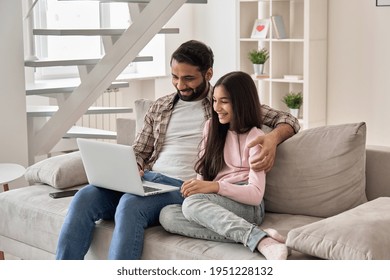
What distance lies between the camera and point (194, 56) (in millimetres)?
3311

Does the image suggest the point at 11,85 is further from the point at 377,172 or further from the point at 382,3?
the point at 382,3

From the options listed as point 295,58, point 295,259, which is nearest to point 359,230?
point 295,259

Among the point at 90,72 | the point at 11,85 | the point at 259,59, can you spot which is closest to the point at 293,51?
the point at 259,59

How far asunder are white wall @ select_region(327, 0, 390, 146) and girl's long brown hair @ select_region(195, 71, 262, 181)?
2905mm

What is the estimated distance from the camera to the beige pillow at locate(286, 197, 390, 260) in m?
2.42

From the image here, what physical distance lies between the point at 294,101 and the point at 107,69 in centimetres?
187

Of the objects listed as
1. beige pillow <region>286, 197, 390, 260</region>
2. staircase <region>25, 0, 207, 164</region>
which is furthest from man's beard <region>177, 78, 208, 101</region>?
staircase <region>25, 0, 207, 164</region>

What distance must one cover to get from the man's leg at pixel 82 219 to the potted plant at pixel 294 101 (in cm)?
321

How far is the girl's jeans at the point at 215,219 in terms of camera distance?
272 cm

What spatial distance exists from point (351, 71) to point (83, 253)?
11.5ft

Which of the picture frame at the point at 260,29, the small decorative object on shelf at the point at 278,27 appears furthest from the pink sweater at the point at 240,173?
the picture frame at the point at 260,29

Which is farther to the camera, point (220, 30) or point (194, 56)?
point (220, 30)

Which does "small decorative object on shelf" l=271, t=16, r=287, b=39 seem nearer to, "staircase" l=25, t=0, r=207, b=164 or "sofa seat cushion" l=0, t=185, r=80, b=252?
"staircase" l=25, t=0, r=207, b=164

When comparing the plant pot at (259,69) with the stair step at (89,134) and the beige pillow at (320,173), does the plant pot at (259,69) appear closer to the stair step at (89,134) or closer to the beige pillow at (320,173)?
the stair step at (89,134)
